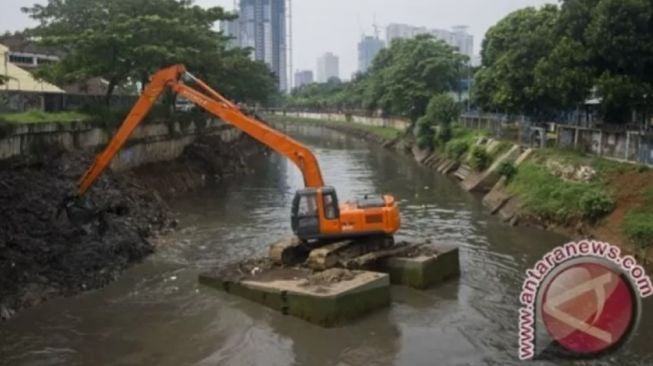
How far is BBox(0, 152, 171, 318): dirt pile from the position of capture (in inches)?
681

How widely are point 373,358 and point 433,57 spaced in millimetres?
47931

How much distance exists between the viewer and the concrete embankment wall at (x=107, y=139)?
2359 centimetres

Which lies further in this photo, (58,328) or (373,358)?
(58,328)

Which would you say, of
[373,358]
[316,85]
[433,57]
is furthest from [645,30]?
[316,85]

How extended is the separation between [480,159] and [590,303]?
27.6 metres

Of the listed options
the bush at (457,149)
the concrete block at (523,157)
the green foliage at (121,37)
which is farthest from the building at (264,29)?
the concrete block at (523,157)

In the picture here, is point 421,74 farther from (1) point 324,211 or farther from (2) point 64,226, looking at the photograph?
(2) point 64,226

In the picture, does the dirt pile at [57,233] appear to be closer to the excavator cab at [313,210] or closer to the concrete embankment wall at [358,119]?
the excavator cab at [313,210]

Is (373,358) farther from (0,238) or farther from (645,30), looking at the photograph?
(645,30)

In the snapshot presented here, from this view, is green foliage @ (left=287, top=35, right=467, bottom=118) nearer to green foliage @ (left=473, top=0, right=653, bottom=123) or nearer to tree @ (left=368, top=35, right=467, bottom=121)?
tree @ (left=368, top=35, right=467, bottom=121)

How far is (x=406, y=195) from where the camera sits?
35.3m

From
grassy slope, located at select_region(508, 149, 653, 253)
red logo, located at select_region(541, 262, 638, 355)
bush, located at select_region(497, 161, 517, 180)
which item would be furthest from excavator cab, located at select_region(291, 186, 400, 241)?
bush, located at select_region(497, 161, 517, 180)

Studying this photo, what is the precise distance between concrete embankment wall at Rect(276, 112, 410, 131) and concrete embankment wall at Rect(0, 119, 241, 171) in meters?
30.0

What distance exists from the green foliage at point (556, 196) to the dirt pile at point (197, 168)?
16.7 m
